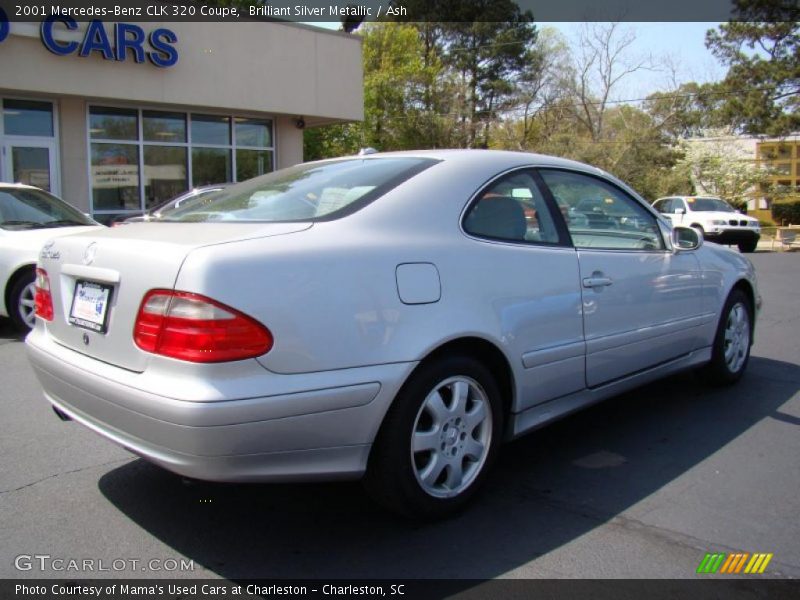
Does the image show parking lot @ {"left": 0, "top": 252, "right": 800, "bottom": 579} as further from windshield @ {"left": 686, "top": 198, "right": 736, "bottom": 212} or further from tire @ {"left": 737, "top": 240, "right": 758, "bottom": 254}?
windshield @ {"left": 686, "top": 198, "right": 736, "bottom": 212}

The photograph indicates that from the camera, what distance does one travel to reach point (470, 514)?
10.4 feet

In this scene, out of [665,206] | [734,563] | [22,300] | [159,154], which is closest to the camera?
[734,563]

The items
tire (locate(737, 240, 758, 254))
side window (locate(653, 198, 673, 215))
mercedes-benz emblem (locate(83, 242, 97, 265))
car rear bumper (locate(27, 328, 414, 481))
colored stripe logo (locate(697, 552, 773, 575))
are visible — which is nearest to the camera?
car rear bumper (locate(27, 328, 414, 481))

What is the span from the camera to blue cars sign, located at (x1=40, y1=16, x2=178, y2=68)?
1299cm

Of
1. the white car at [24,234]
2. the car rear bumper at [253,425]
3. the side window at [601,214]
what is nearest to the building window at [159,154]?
the white car at [24,234]

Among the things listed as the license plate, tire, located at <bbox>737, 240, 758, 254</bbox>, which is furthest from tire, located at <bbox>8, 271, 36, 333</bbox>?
tire, located at <bbox>737, 240, 758, 254</bbox>

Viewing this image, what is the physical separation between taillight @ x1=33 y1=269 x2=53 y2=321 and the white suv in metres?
18.9

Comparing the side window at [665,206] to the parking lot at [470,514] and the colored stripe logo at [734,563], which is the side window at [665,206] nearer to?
the parking lot at [470,514]

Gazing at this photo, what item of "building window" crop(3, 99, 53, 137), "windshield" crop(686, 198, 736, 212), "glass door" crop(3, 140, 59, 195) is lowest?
"windshield" crop(686, 198, 736, 212)

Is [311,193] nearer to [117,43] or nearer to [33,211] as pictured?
[33,211]

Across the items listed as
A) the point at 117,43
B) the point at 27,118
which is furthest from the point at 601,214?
the point at 27,118

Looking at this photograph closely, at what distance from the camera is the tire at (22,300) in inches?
276

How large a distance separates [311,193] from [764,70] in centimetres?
3454

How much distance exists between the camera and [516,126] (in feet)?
170
